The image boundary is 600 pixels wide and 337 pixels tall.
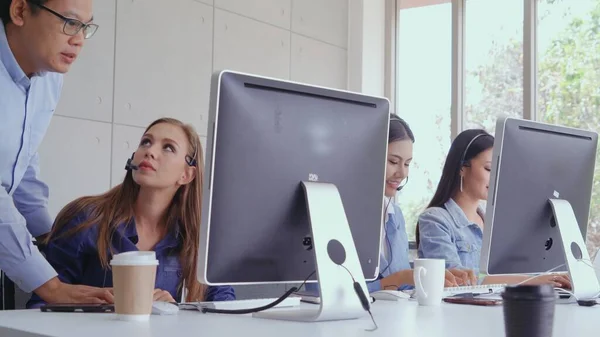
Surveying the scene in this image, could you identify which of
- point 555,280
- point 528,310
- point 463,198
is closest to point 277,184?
point 528,310

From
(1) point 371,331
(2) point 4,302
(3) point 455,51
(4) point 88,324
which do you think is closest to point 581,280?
(1) point 371,331

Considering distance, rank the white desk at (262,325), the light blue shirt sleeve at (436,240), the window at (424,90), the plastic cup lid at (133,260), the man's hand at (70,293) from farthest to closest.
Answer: the window at (424,90)
the light blue shirt sleeve at (436,240)
the man's hand at (70,293)
the plastic cup lid at (133,260)
the white desk at (262,325)

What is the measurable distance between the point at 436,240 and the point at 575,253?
0.62 metres

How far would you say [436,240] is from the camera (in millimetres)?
2549

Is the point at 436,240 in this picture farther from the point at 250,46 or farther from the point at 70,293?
the point at 250,46

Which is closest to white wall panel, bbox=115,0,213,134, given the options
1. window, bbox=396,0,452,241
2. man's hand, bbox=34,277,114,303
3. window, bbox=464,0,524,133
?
window, bbox=396,0,452,241

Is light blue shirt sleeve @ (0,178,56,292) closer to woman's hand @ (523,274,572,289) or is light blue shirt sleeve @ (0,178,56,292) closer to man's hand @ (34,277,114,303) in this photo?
man's hand @ (34,277,114,303)

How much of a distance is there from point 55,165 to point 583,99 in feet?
9.61

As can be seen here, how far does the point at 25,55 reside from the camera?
2012mm

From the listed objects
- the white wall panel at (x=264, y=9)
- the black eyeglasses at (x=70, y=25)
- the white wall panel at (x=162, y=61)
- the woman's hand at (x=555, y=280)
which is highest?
the white wall panel at (x=264, y=9)

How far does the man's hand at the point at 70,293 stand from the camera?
1.67 metres

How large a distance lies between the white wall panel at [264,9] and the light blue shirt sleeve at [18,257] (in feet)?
8.23

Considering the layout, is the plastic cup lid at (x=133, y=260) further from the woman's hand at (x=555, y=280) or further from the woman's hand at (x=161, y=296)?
the woman's hand at (x=555, y=280)

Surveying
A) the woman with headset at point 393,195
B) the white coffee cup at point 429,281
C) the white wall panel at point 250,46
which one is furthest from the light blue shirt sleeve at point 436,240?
the white wall panel at point 250,46
